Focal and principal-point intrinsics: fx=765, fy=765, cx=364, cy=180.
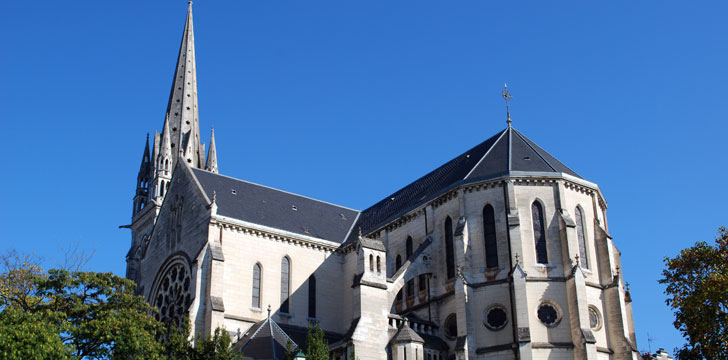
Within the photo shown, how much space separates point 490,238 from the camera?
3559 centimetres

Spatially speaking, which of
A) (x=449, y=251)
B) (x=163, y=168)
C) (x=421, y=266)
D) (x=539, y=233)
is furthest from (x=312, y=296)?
(x=163, y=168)

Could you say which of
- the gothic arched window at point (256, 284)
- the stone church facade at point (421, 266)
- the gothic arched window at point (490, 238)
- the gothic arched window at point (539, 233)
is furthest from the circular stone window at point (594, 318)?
the gothic arched window at point (256, 284)

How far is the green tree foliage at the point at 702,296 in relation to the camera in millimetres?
29141

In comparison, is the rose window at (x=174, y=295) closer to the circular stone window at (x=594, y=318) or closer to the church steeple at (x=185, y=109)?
the circular stone window at (x=594, y=318)

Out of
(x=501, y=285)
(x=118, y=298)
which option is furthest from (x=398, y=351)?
(x=118, y=298)

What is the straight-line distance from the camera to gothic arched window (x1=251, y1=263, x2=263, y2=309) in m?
39.5

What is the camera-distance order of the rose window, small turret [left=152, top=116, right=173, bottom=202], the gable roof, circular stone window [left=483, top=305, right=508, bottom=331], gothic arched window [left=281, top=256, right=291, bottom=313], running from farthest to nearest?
small turret [left=152, top=116, right=173, bottom=202]
gothic arched window [left=281, top=256, right=291, bottom=313]
the rose window
the gable roof
circular stone window [left=483, top=305, right=508, bottom=331]

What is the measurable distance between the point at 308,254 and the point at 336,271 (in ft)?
6.97

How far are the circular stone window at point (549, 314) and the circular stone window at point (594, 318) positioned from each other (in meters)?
1.85

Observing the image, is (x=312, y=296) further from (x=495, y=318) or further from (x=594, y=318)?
(x=594, y=318)

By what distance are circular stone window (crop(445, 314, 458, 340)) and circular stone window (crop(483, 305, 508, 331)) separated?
61.3 inches

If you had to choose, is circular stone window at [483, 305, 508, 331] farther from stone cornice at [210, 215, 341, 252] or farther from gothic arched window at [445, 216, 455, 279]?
stone cornice at [210, 215, 341, 252]

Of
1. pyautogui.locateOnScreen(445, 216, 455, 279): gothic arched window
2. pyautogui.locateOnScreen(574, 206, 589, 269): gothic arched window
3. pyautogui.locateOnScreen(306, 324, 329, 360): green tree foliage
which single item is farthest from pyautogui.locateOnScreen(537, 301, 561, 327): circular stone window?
pyautogui.locateOnScreen(306, 324, 329, 360): green tree foliage

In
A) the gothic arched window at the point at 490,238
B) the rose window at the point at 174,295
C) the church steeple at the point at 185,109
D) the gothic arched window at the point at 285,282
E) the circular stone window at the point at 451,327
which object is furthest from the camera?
the church steeple at the point at 185,109
